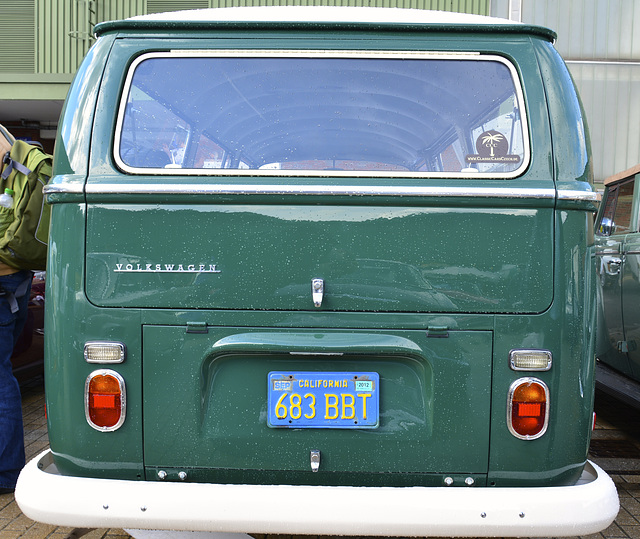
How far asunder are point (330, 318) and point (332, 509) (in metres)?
0.62

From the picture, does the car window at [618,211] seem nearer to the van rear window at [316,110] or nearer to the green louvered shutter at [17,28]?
the van rear window at [316,110]

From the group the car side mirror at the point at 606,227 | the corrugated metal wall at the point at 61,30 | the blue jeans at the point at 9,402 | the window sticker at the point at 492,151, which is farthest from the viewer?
the corrugated metal wall at the point at 61,30

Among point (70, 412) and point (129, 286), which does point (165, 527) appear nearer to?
point (70, 412)

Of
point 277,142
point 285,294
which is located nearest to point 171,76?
point 277,142

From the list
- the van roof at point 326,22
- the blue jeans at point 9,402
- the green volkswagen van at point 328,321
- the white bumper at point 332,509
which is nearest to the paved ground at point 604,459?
the blue jeans at point 9,402

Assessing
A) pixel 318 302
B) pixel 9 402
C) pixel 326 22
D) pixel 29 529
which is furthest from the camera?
pixel 9 402

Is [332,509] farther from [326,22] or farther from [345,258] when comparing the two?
[326,22]

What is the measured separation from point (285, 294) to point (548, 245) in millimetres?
927

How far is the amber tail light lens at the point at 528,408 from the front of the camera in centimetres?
199

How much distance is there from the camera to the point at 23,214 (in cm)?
293

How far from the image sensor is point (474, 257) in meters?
1.99

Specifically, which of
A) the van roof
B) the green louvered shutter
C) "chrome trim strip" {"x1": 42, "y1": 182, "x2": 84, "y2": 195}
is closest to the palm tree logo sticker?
the van roof

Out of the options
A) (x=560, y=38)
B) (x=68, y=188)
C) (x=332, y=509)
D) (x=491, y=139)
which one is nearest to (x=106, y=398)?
(x=68, y=188)

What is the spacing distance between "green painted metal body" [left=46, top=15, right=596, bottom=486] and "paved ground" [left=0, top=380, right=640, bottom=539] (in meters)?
0.83
